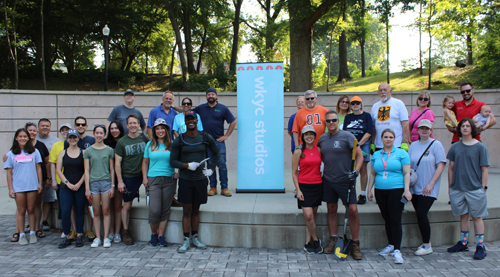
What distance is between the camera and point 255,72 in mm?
6316

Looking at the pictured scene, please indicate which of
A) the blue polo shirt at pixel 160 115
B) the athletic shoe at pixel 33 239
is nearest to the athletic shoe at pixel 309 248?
the blue polo shirt at pixel 160 115

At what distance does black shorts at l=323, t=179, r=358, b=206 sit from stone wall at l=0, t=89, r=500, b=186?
5.78m

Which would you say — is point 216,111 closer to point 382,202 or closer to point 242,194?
point 242,194

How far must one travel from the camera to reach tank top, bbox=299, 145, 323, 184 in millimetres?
4562

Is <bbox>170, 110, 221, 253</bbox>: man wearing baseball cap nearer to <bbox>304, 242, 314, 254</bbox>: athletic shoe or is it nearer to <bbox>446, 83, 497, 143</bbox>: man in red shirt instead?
<bbox>304, 242, 314, 254</bbox>: athletic shoe

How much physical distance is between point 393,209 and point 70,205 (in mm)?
4637

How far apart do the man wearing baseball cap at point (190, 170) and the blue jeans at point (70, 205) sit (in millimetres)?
1607

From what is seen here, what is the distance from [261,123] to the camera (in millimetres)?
6336

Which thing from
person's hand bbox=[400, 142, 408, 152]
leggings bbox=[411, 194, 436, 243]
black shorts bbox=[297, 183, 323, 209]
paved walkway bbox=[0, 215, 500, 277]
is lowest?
paved walkway bbox=[0, 215, 500, 277]

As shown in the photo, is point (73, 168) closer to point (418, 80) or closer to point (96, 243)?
point (96, 243)

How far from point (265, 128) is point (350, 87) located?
66.8 ft

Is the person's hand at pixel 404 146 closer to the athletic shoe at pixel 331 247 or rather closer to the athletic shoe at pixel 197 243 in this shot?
the athletic shoe at pixel 331 247

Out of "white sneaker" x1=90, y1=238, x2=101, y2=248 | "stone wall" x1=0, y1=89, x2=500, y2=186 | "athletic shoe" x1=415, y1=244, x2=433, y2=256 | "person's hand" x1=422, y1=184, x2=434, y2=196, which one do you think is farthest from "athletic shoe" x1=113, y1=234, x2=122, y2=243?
"stone wall" x1=0, y1=89, x2=500, y2=186

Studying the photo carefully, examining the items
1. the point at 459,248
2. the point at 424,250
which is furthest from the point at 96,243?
the point at 459,248
